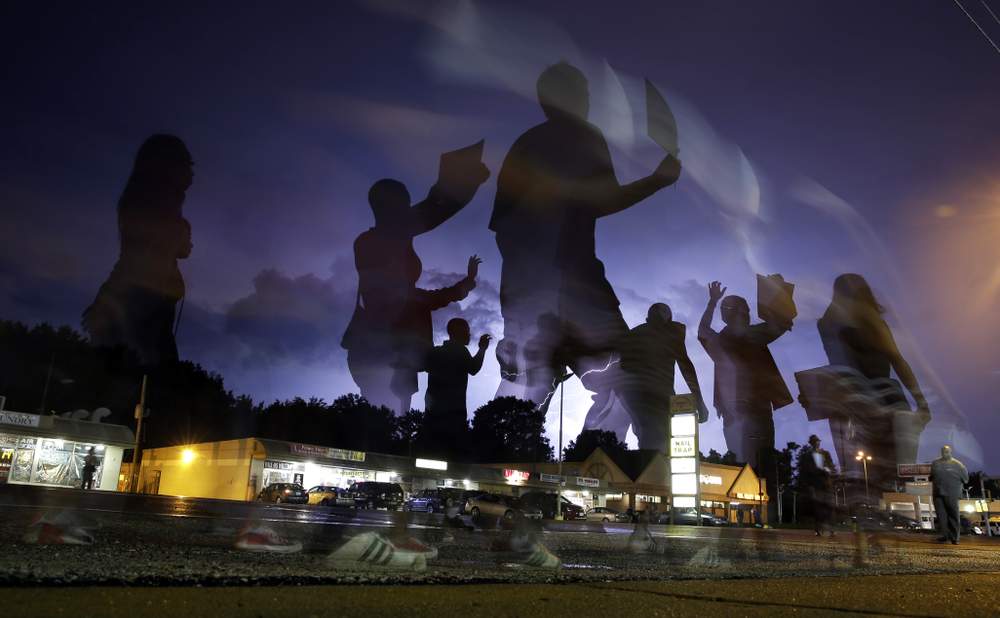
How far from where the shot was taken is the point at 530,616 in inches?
81.9

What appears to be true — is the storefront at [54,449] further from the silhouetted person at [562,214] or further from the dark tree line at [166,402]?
the silhouetted person at [562,214]

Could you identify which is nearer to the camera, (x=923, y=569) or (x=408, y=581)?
(x=408, y=581)

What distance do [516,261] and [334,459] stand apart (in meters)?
26.9

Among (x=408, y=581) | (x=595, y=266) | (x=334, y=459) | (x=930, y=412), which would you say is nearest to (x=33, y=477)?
(x=334, y=459)

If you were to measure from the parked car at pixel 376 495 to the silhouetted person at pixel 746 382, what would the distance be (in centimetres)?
4803

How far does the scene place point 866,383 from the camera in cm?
6950

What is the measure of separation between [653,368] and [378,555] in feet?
218

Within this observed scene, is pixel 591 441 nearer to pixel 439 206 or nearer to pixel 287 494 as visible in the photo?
pixel 439 206

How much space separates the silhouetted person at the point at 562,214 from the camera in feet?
177

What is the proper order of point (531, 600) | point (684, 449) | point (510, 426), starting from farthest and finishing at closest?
1. point (510, 426)
2. point (684, 449)
3. point (531, 600)

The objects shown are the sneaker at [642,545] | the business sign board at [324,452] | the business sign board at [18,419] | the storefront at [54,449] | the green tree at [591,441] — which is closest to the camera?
the sneaker at [642,545]

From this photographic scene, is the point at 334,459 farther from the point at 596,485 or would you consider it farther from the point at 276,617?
the point at 276,617

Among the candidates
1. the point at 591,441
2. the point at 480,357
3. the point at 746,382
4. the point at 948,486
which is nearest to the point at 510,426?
the point at 591,441

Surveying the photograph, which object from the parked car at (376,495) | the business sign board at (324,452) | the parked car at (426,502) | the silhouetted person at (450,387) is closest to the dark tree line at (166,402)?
the silhouetted person at (450,387)
